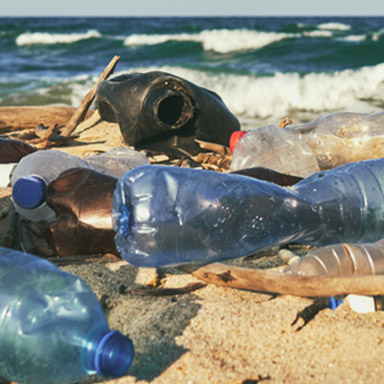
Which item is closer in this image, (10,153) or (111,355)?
(111,355)

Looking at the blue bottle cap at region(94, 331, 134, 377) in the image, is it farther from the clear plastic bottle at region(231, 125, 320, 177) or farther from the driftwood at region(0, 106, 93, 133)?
the driftwood at region(0, 106, 93, 133)

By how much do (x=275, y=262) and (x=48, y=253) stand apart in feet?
2.73

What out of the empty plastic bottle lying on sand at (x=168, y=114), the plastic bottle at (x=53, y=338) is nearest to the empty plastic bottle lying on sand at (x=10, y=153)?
the empty plastic bottle lying on sand at (x=168, y=114)

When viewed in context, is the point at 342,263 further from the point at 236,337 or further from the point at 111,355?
the point at 111,355

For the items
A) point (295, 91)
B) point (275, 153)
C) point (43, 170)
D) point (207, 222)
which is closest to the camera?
point (207, 222)

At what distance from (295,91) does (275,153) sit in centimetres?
532

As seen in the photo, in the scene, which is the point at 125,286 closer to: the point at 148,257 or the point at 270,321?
the point at 148,257

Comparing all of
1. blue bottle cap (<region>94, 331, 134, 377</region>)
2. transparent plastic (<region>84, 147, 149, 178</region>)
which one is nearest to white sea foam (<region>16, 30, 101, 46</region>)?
transparent plastic (<region>84, 147, 149, 178</region>)

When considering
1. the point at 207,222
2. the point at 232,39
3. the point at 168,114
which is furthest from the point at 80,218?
the point at 232,39

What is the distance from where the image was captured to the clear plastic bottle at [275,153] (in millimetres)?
2711

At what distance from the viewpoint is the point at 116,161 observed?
277 centimetres

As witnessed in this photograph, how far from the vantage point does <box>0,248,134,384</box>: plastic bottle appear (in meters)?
1.15

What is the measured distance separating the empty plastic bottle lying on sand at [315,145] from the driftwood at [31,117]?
2.19 m

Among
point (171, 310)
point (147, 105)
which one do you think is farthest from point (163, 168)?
point (147, 105)
